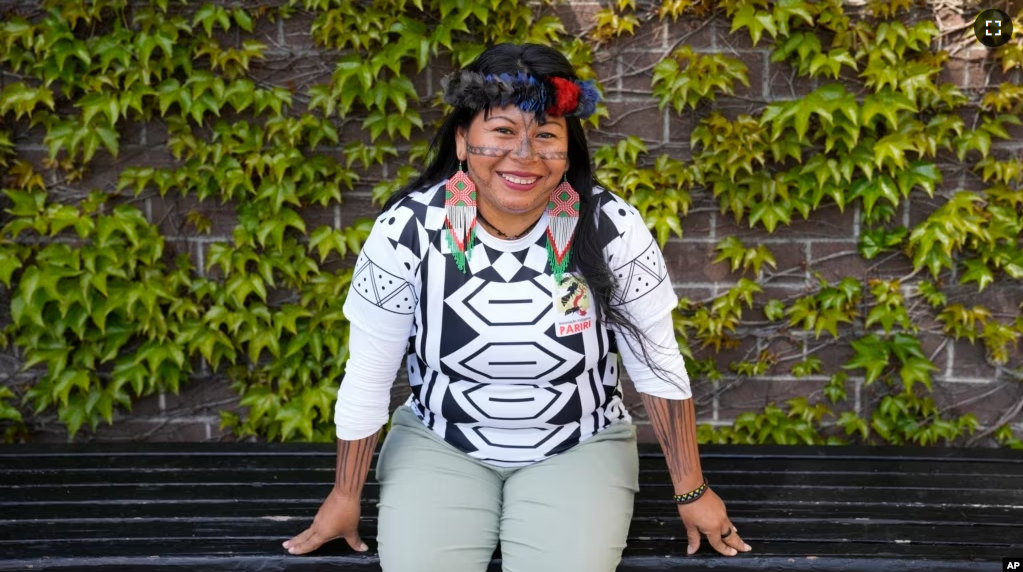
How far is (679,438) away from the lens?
214 cm

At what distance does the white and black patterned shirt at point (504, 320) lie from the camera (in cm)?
206

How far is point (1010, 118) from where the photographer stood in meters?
3.08

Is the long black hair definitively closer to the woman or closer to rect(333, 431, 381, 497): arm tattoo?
the woman

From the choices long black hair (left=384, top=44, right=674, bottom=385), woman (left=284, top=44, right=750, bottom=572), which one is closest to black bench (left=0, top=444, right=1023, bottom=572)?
woman (left=284, top=44, right=750, bottom=572)

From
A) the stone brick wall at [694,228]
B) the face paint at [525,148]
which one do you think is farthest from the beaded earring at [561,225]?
the stone brick wall at [694,228]

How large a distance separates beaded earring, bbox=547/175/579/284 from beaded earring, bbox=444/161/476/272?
17 cm

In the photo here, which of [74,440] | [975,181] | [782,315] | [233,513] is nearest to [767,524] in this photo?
[782,315]

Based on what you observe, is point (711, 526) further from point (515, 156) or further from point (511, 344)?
point (515, 156)

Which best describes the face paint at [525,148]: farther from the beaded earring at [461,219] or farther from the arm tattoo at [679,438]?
the arm tattoo at [679,438]

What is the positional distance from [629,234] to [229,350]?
1661 mm

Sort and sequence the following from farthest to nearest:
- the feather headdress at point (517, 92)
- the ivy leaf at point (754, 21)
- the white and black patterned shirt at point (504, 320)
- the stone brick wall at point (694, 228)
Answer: the stone brick wall at point (694, 228) → the ivy leaf at point (754, 21) → the white and black patterned shirt at point (504, 320) → the feather headdress at point (517, 92)

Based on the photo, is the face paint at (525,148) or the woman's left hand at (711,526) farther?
the woman's left hand at (711,526)

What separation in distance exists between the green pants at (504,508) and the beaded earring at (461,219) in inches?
17.3

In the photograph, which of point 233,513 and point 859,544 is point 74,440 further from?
point 859,544
